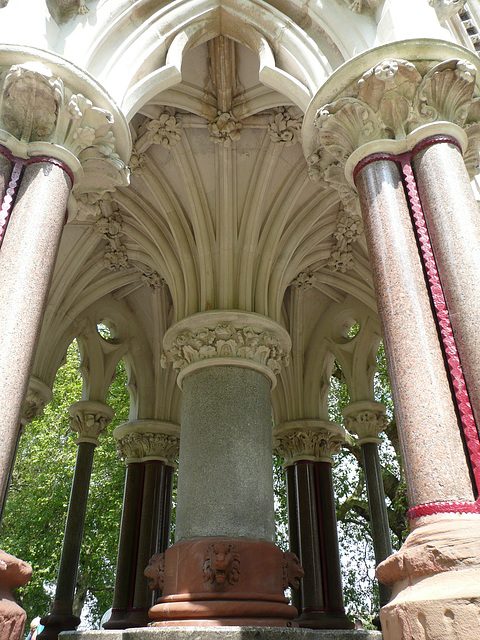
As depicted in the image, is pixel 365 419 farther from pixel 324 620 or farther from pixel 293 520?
pixel 324 620

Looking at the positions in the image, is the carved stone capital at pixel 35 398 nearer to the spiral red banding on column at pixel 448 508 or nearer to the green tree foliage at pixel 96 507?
the green tree foliage at pixel 96 507

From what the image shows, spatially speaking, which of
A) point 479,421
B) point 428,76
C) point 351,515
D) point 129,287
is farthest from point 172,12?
point 351,515

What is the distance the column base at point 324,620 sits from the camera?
8.80 metres

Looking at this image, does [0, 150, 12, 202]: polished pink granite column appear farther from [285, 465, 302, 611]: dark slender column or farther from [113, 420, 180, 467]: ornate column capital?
[285, 465, 302, 611]: dark slender column

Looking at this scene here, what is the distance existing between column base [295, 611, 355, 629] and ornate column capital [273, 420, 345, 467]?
250 cm

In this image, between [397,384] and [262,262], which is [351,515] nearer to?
[262,262]

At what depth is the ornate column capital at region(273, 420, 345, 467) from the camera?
10609 millimetres

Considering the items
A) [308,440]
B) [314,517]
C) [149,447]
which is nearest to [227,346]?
[149,447]

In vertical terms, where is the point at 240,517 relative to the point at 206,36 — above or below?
below

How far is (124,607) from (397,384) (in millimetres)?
7530

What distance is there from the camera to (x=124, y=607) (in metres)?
9.16

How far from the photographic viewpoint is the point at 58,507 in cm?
1493

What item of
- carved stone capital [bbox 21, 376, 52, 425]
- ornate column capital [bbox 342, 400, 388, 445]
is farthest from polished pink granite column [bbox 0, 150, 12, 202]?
ornate column capital [bbox 342, 400, 388, 445]

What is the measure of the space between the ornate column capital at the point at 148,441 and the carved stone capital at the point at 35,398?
1765 mm
